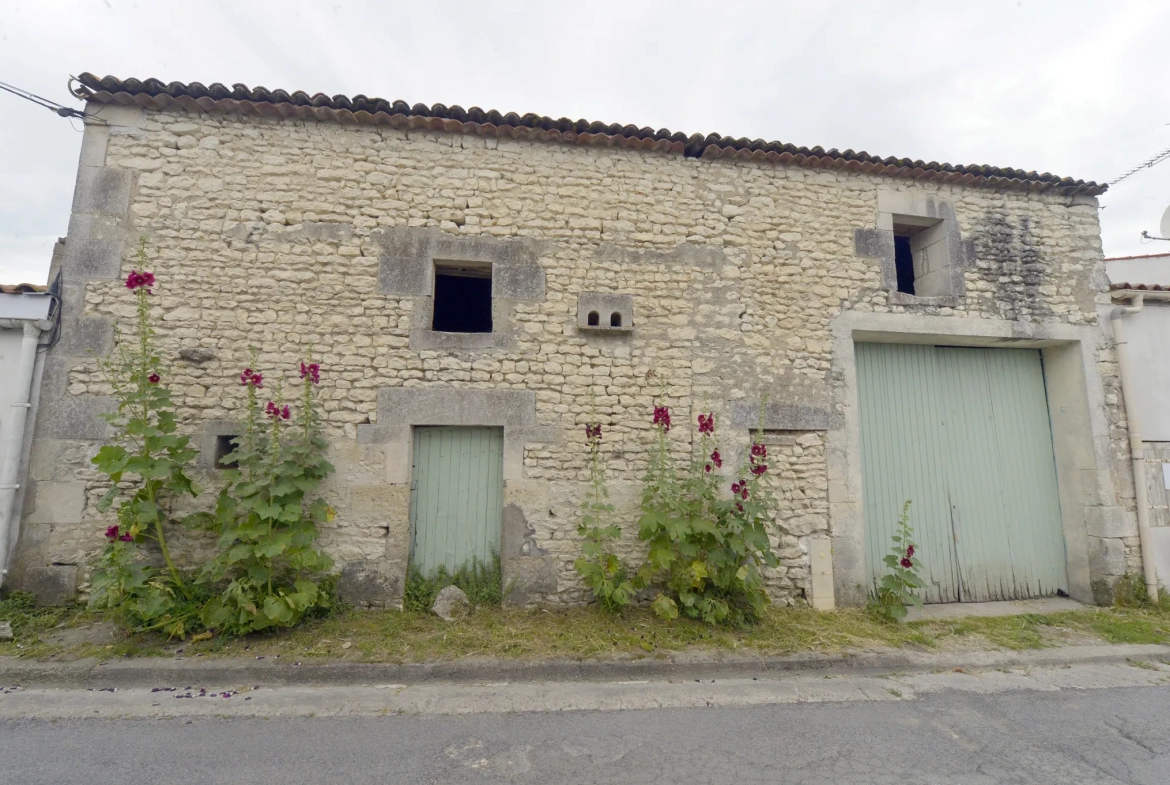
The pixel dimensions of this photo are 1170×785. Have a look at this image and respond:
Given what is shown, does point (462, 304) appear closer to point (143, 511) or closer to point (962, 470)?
point (143, 511)

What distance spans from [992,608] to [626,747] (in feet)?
15.4

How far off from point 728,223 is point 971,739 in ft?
15.3

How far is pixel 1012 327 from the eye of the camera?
5492mm

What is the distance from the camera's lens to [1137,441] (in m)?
5.45

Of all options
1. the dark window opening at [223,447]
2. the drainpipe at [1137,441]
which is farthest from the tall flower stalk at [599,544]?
the drainpipe at [1137,441]

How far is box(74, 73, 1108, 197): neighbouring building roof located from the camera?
4.61 meters

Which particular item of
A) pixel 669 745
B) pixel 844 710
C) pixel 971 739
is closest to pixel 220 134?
pixel 669 745

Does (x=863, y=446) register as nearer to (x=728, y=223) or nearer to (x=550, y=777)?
(x=728, y=223)

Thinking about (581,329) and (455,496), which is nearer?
(455,496)

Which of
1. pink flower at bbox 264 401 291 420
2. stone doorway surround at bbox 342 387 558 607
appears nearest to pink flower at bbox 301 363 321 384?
pink flower at bbox 264 401 291 420

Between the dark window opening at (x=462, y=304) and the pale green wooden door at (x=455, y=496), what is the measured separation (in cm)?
169

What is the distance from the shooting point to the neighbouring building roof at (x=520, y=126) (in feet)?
15.1

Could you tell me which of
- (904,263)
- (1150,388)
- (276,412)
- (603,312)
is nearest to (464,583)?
(276,412)

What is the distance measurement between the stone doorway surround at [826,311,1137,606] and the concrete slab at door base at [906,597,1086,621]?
333 millimetres
